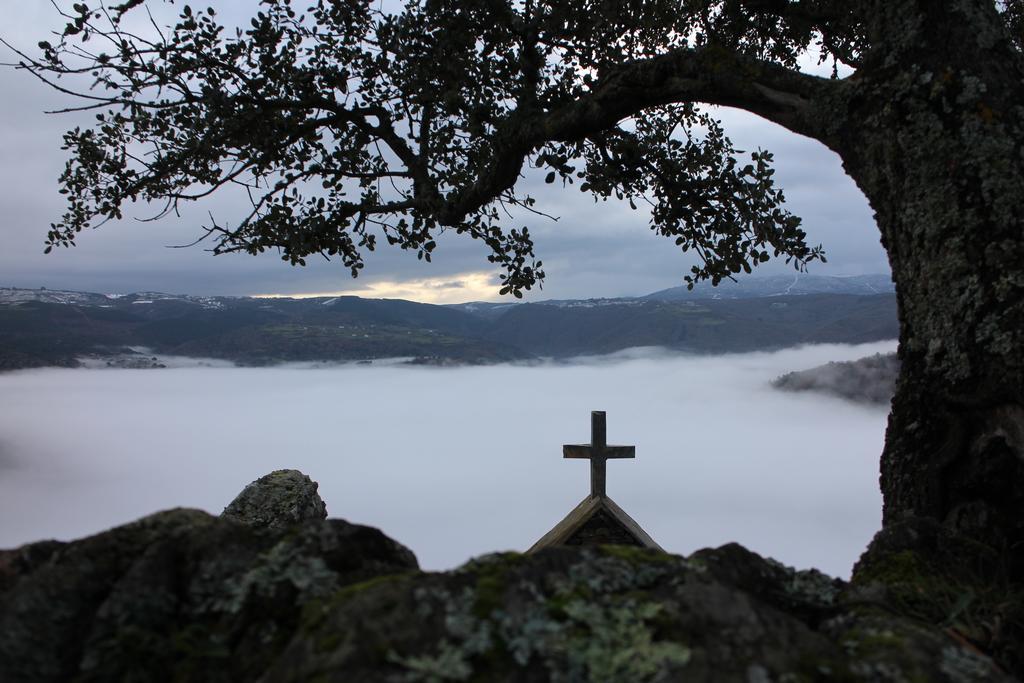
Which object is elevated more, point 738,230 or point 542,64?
point 542,64

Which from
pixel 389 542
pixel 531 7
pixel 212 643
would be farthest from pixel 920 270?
pixel 531 7

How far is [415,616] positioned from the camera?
7.22ft

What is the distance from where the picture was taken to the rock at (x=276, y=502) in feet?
28.8

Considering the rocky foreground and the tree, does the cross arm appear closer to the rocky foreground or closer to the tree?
the tree

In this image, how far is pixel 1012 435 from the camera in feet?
12.9

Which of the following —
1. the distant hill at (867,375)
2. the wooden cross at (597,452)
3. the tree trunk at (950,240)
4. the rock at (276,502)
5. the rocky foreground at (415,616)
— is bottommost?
the distant hill at (867,375)

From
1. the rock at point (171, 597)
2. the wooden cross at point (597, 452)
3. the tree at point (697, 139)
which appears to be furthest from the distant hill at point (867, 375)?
the rock at point (171, 597)

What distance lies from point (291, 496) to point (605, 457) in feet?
36.5

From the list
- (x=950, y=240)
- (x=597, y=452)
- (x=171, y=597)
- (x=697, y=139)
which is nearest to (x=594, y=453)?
(x=597, y=452)

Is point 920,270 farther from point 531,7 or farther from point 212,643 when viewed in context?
point 531,7

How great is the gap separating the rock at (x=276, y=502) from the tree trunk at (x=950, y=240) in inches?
296

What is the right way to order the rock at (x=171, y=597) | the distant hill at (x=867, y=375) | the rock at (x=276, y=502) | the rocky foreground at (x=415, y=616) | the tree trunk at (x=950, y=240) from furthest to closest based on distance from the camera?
the distant hill at (x=867, y=375), the rock at (x=276, y=502), the tree trunk at (x=950, y=240), the rock at (x=171, y=597), the rocky foreground at (x=415, y=616)

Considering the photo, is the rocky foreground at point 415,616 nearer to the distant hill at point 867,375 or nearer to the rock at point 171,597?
the rock at point 171,597

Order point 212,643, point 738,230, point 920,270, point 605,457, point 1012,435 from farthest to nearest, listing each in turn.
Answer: point 605,457, point 738,230, point 920,270, point 1012,435, point 212,643
